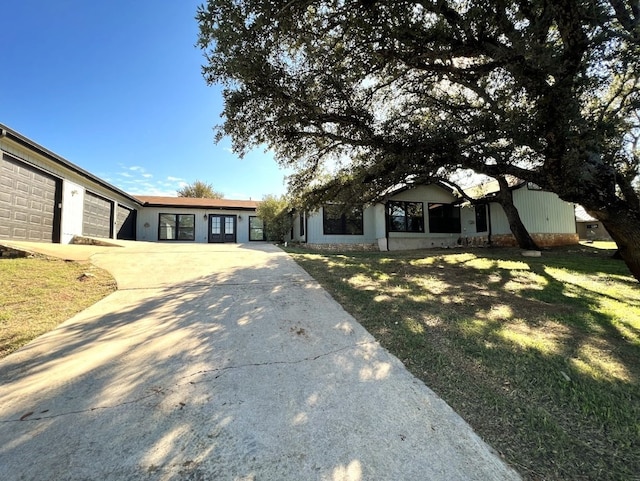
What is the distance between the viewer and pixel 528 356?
334 centimetres

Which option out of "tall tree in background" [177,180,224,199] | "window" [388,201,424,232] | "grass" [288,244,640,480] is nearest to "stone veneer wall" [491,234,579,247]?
"window" [388,201,424,232]

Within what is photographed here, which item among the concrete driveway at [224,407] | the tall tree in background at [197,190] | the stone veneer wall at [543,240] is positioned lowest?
the concrete driveway at [224,407]

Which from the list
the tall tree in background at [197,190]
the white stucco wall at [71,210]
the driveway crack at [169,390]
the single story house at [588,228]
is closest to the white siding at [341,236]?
the white stucco wall at [71,210]

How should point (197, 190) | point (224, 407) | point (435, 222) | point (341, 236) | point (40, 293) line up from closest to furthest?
point (224, 407) < point (40, 293) < point (341, 236) < point (435, 222) < point (197, 190)

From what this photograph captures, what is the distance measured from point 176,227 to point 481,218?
19155 mm

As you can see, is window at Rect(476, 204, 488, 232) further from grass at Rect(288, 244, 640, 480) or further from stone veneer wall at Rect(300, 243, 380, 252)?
grass at Rect(288, 244, 640, 480)

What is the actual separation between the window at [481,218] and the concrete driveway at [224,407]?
16216 millimetres

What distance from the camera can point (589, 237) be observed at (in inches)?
1054

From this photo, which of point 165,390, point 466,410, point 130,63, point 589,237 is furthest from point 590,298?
point 589,237

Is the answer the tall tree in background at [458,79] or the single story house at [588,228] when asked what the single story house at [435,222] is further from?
the single story house at [588,228]

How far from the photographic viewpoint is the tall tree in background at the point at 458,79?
4.85 meters

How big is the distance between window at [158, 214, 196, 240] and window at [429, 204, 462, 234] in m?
15.4

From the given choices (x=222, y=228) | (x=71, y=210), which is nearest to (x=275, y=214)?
(x=222, y=228)

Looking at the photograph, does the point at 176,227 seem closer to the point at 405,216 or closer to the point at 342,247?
the point at 342,247
